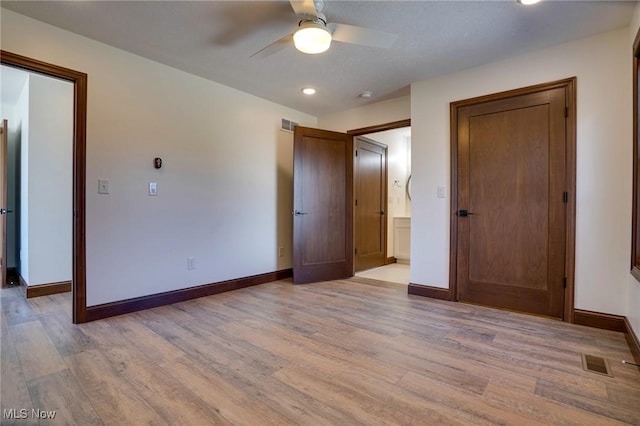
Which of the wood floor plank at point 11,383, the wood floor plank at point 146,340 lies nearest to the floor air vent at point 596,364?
the wood floor plank at point 146,340

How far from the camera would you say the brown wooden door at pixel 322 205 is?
4.03 metres

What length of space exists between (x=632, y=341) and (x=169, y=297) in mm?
3779

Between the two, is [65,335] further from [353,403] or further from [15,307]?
[353,403]

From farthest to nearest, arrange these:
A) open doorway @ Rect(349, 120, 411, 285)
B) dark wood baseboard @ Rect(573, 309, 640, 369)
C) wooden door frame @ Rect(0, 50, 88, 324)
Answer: open doorway @ Rect(349, 120, 411, 285), wooden door frame @ Rect(0, 50, 88, 324), dark wood baseboard @ Rect(573, 309, 640, 369)

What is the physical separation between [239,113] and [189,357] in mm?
2778

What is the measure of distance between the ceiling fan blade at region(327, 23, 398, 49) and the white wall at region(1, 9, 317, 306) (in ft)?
6.29

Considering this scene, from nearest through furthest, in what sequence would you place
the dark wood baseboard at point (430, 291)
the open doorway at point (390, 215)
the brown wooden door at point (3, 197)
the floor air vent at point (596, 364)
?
the floor air vent at point (596, 364) → the dark wood baseboard at point (430, 291) → the brown wooden door at point (3, 197) → the open doorway at point (390, 215)

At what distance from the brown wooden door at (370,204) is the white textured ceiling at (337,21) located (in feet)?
5.64

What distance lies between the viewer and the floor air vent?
1813 mm

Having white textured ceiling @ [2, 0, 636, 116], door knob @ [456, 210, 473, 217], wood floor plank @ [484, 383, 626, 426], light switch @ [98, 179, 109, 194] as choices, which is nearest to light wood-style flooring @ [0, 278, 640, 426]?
wood floor plank @ [484, 383, 626, 426]

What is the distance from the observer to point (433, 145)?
3.33 m

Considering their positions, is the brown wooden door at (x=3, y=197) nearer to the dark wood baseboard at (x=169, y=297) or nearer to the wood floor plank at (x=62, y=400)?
the dark wood baseboard at (x=169, y=297)

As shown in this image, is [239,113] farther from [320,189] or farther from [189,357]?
[189,357]

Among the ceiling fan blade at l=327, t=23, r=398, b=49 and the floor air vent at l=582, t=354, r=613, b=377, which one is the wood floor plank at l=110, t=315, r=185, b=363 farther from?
the floor air vent at l=582, t=354, r=613, b=377
